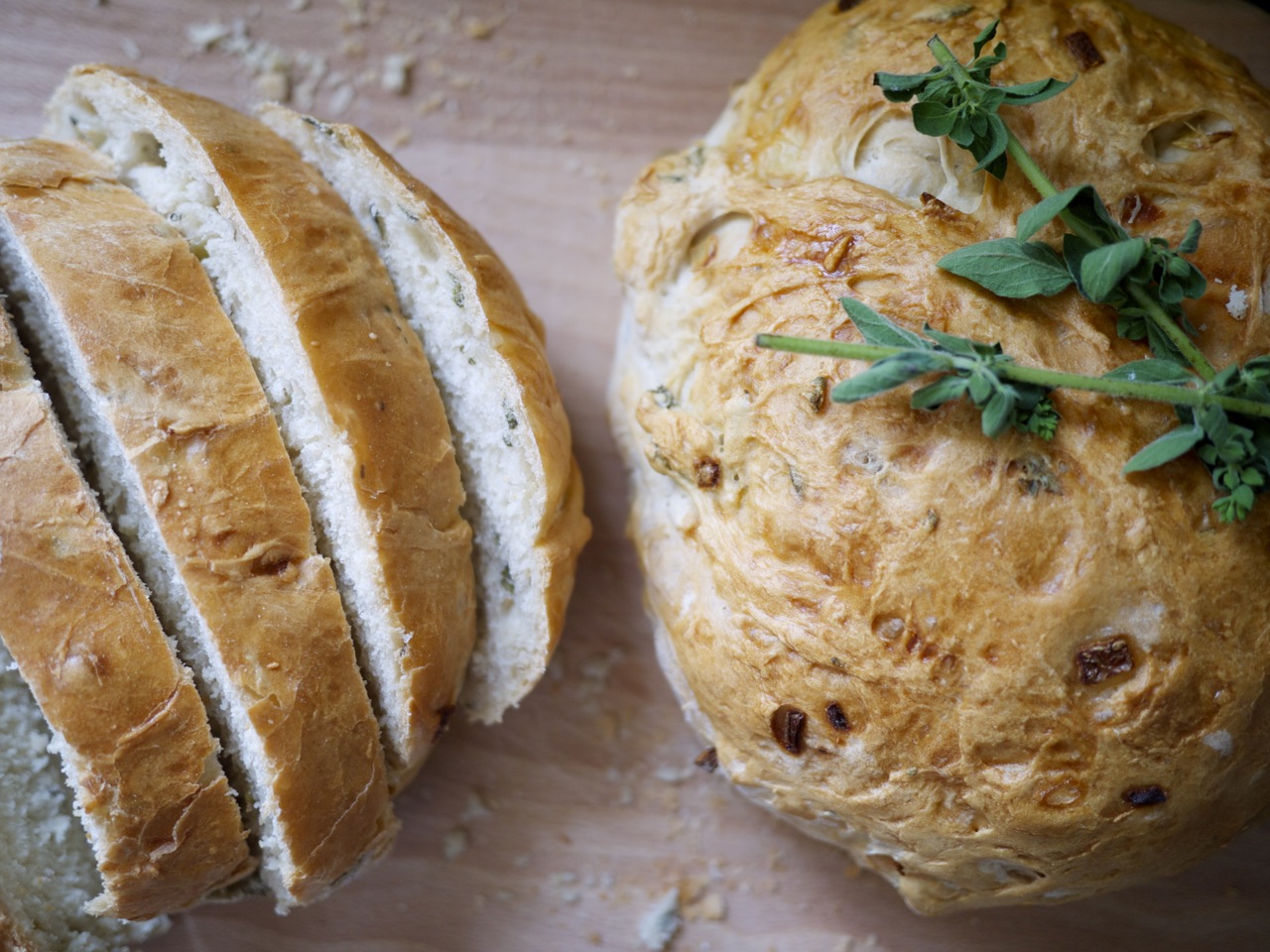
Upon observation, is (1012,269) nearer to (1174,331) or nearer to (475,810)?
(1174,331)

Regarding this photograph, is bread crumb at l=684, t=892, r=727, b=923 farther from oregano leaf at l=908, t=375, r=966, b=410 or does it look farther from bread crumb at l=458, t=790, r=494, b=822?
oregano leaf at l=908, t=375, r=966, b=410

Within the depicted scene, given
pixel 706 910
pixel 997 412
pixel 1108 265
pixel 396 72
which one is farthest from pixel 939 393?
pixel 396 72

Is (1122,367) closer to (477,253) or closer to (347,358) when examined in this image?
(477,253)

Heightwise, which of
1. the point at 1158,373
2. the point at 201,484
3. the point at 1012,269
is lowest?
the point at 201,484

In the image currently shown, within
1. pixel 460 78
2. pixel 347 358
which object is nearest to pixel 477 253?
pixel 347 358

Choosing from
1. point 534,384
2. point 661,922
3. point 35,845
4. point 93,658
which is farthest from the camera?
point 661,922

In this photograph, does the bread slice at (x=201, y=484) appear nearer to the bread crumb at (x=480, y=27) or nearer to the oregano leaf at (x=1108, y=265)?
the bread crumb at (x=480, y=27)
